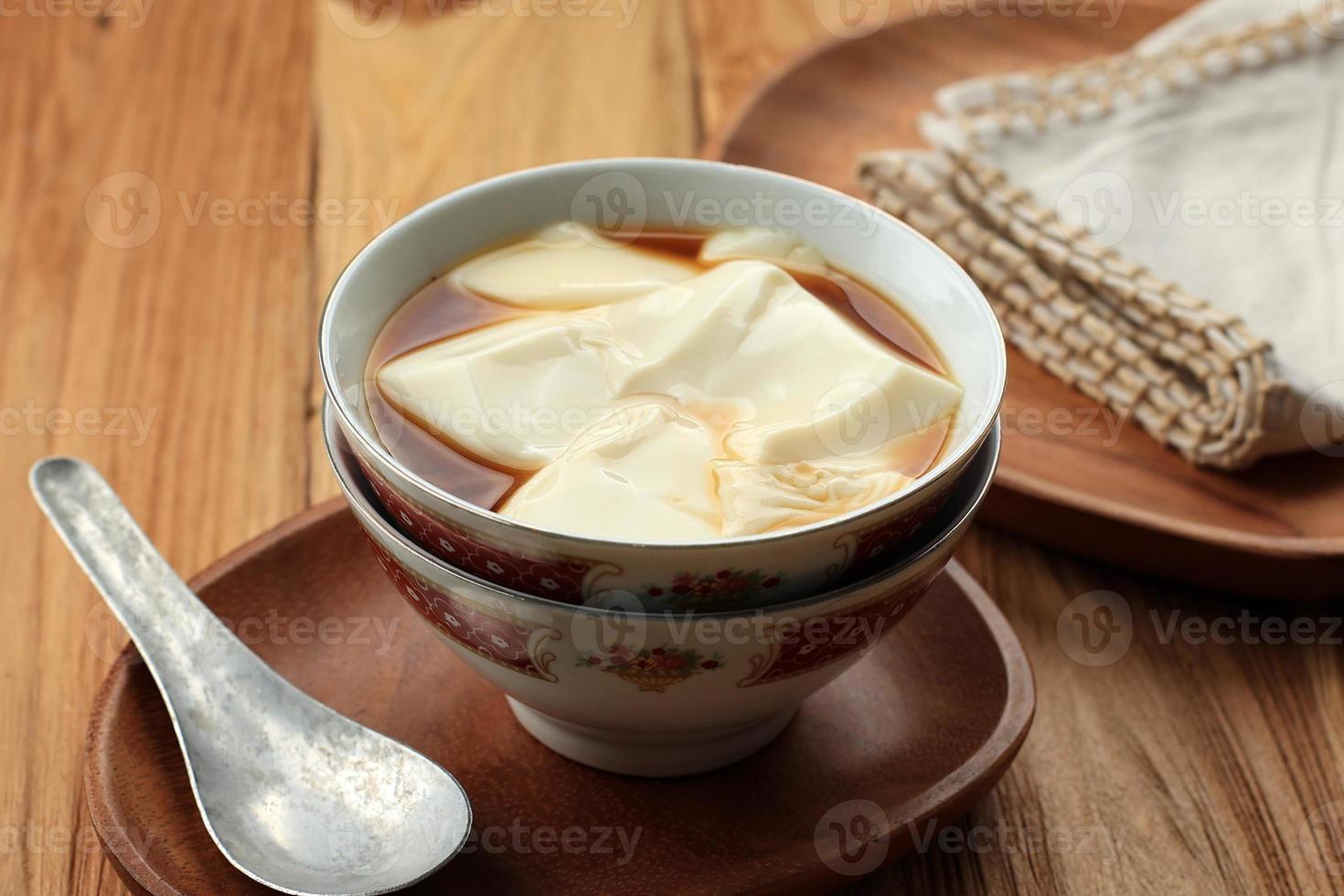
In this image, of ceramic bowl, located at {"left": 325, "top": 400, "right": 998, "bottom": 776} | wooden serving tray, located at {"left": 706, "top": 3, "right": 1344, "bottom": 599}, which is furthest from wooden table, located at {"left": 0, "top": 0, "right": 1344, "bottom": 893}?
ceramic bowl, located at {"left": 325, "top": 400, "right": 998, "bottom": 776}

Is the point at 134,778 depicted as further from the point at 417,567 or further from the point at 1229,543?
the point at 1229,543

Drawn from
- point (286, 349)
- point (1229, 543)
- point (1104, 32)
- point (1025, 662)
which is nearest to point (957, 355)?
point (1025, 662)

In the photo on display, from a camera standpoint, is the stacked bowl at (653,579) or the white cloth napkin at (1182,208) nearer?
the stacked bowl at (653,579)

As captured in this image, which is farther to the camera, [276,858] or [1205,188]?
[1205,188]

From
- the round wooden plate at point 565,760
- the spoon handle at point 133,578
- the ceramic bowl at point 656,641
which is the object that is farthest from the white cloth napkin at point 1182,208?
the spoon handle at point 133,578

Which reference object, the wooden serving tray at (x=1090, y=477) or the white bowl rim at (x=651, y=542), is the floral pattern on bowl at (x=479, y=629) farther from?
the wooden serving tray at (x=1090, y=477)

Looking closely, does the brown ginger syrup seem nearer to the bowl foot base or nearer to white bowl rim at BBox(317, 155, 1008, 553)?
white bowl rim at BBox(317, 155, 1008, 553)
